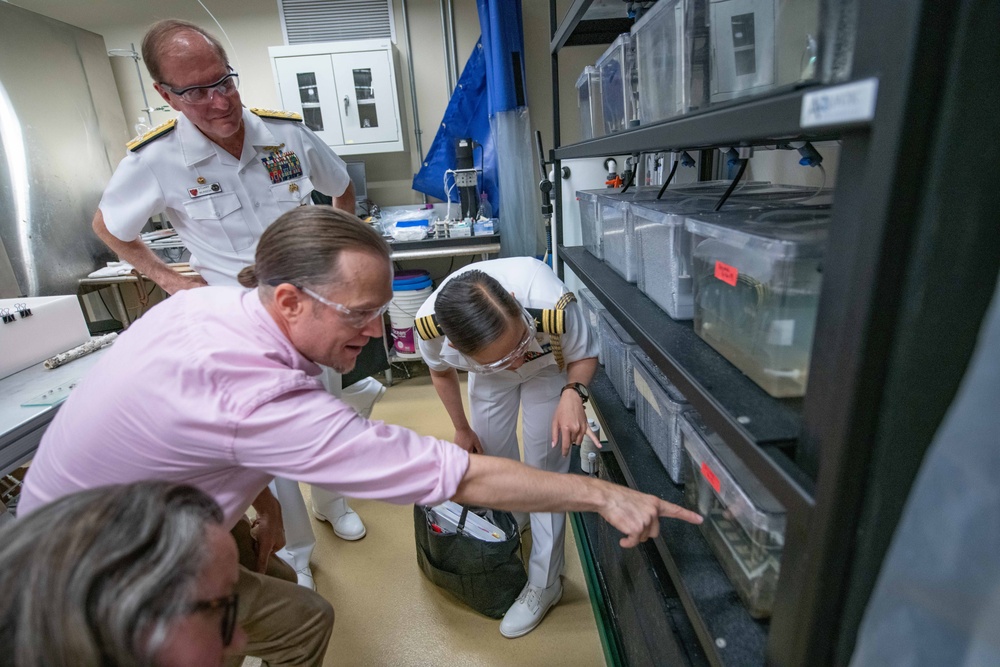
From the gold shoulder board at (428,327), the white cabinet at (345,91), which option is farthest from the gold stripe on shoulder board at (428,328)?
the white cabinet at (345,91)

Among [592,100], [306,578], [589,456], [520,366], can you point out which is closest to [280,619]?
[306,578]

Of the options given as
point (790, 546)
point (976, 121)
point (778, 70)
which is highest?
point (778, 70)

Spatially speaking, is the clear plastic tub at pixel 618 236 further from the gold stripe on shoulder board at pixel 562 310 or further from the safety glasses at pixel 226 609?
the safety glasses at pixel 226 609

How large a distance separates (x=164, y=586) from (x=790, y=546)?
69cm

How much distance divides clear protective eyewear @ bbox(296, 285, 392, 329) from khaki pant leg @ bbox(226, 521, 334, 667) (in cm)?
63

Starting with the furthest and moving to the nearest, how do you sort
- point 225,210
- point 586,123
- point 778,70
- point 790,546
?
1. point 586,123
2. point 225,210
3. point 778,70
4. point 790,546

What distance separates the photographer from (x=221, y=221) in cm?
174

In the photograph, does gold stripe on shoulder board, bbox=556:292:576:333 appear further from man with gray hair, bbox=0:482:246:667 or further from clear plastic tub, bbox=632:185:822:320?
man with gray hair, bbox=0:482:246:667

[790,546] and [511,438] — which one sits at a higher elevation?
[790,546]

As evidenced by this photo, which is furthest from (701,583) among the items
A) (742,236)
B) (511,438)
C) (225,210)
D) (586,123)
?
(225,210)

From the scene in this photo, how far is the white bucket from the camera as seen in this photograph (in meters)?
3.03

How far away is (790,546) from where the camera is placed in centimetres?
60

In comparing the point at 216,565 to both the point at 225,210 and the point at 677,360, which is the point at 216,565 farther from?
the point at 225,210

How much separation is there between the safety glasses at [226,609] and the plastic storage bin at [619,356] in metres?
1.15
